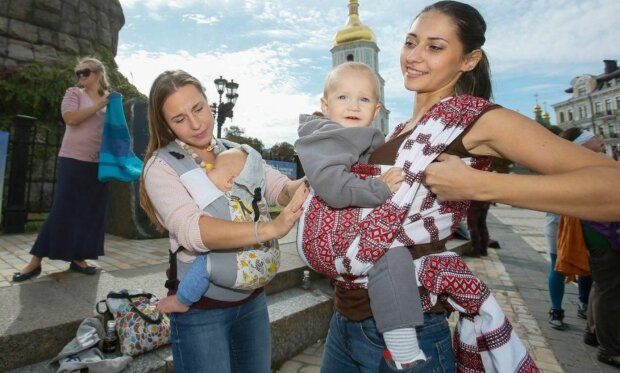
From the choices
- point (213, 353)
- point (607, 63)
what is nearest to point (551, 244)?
point (213, 353)

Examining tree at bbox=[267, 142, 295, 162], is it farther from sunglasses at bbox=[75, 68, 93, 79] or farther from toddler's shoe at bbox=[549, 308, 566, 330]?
toddler's shoe at bbox=[549, 308, 566, 330]

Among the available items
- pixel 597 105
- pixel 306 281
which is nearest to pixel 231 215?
pixel 306 281

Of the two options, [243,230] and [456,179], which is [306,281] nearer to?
[243,230]

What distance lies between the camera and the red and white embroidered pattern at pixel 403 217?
48.8 inches

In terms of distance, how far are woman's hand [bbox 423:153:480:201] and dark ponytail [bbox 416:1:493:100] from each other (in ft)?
1.71

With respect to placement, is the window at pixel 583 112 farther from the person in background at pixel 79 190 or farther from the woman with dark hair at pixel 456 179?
the woman with dark hair at pixel 456 179

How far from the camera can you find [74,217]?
13.1 feet

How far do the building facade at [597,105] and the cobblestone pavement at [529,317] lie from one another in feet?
264

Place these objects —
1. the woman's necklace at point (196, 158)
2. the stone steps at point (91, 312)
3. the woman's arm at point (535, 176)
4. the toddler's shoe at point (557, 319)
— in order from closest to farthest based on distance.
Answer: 1. the woman's arm at point (535, 176)
2. the woman's necklace at point (196, 158)
3. the stone steps at point (91, 312)
4. the toddler's shoe at point (557, 319)

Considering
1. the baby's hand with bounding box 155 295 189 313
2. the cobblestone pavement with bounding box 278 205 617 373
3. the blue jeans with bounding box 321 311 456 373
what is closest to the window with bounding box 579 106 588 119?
the cobblestone pavement with bounding box 278 205 617 373

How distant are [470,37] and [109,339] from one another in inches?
115

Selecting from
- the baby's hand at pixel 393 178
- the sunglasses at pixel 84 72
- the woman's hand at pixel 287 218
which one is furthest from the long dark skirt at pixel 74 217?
the baby's hand at pixel 393 178

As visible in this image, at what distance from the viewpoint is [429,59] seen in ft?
4.84

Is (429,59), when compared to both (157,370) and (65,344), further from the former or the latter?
(65,344)
